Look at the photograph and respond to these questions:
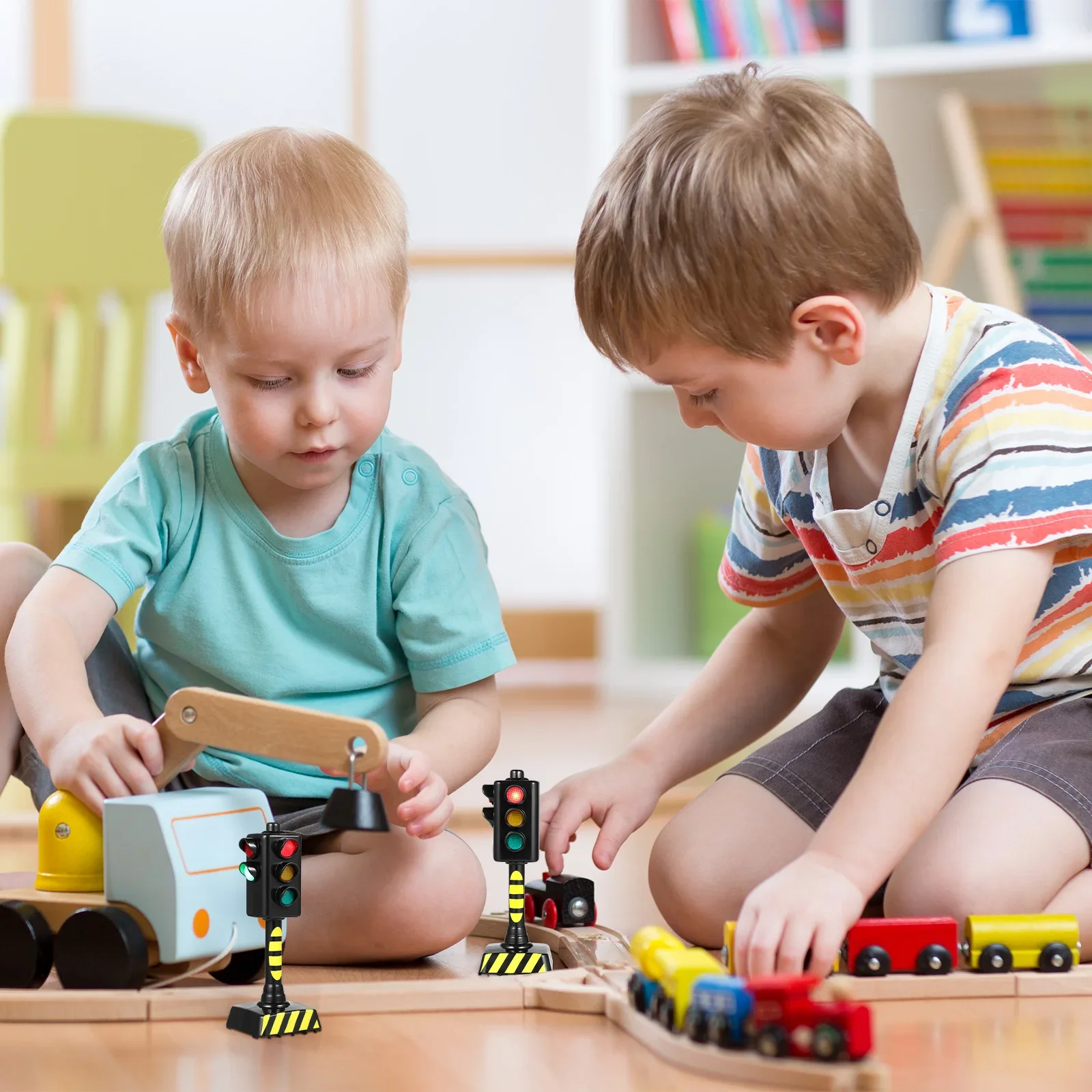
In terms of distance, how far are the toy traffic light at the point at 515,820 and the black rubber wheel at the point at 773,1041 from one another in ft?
0.77

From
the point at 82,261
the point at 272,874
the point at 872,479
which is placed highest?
the point at 82,261

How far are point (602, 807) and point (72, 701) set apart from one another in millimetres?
346

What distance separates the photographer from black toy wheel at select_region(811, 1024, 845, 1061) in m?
0.63

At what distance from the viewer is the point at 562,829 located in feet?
3.26

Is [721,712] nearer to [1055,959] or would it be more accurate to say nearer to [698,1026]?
[1055,959]

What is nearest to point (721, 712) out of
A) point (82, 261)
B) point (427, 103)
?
point (82, 261)

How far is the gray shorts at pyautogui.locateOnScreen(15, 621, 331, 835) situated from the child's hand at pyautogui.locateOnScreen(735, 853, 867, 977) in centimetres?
34

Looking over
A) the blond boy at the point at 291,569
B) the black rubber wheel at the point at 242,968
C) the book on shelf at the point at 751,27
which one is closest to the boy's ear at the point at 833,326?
the blond boy at the point at 291,569

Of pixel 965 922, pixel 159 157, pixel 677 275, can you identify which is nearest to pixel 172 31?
pixel 159 157

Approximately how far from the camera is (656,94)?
2525 mm

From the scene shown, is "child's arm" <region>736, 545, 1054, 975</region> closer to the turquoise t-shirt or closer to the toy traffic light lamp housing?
the toy traffic light lamp housing

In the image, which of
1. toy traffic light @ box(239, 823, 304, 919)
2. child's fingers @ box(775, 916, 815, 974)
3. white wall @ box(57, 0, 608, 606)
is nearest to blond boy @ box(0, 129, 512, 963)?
toy traffic light @ box(239, 823, 304, 919)

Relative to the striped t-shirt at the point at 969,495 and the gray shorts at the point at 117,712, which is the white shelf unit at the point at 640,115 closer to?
the striped t-shirt at the point at 969,495

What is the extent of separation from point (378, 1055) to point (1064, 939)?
39cm
